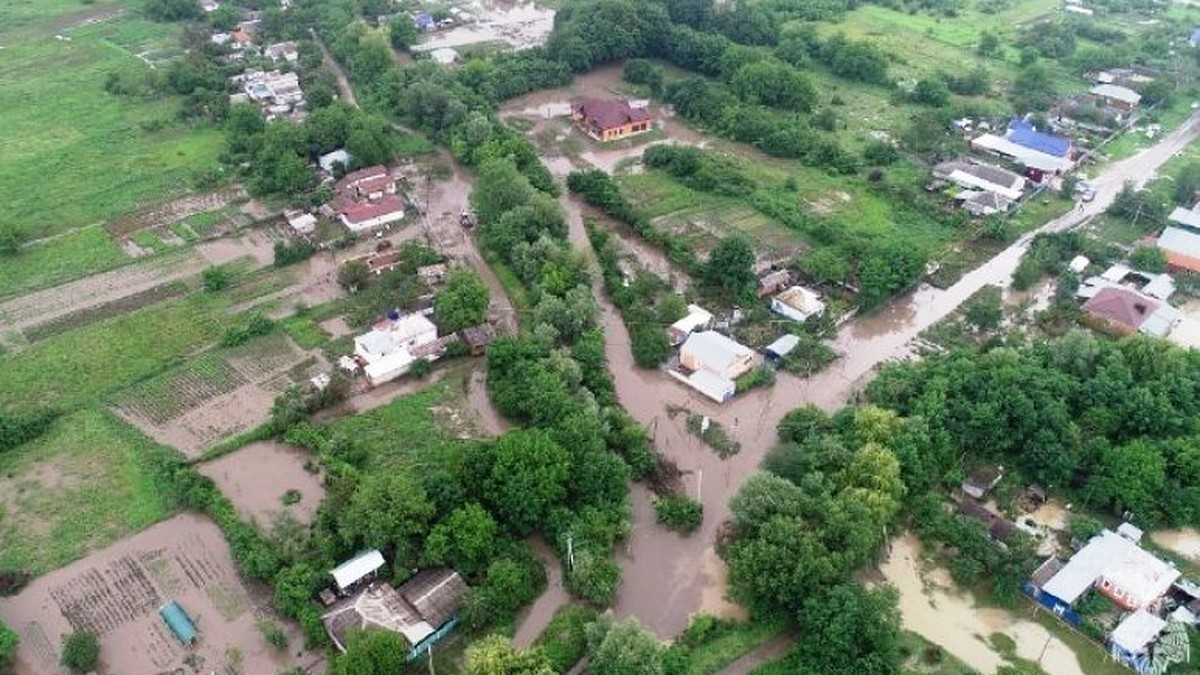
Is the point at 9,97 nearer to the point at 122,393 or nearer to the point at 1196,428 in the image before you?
the point at 122,393

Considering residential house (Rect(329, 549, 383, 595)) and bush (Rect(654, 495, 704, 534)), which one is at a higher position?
residential house (Rect(329, 549, 383, 595))

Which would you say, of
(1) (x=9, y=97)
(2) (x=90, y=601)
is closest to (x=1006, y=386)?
(2) (x=90, y=601)

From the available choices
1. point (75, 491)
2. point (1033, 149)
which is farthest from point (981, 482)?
point (1033, 149)

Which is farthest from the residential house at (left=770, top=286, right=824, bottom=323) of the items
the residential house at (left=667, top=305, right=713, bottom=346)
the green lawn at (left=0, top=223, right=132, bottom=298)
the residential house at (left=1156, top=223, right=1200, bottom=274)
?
the green lawn at (left=0, top=223, right=132, bottom=298)

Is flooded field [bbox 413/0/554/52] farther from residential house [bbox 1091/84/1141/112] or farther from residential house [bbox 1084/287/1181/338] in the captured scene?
residential house [bbox 1084/287/1181/338]

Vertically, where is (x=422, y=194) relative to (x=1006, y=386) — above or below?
below

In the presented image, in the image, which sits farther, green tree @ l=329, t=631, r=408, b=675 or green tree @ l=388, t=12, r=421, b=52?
green tree @ l=388, t=12, r=421, b=52

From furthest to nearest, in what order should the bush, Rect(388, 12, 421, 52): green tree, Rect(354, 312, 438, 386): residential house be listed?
1. Rect(388, 12, 421, 52): green tree
2. Rect(354, 312, 438, 386): residential house
3. the bush

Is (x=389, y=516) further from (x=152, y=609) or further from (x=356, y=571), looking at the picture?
(x=152, y=609)
